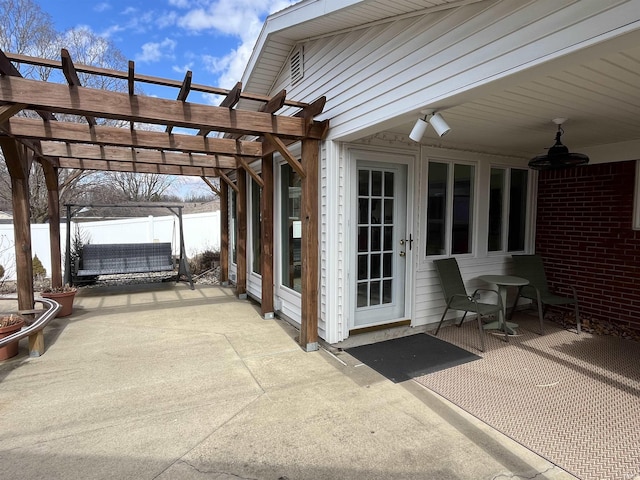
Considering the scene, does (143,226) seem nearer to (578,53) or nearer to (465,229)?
(465,229)

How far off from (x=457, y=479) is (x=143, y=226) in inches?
373

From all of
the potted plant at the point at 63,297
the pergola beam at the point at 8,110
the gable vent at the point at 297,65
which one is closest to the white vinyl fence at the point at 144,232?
the potted plant at the point at 63,297

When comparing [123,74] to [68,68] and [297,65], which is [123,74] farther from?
[297,65]

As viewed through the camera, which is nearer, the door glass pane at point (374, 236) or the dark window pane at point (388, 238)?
the door glass pane at point (374, 236)

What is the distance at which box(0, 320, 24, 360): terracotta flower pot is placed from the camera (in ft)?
10.8

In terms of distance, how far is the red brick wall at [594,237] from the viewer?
4184mm

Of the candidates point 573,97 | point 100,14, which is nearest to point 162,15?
point 100,14

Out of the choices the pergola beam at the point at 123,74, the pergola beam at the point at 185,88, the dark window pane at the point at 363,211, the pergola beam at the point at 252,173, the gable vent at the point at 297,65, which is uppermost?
the gable vent at the point at 297,65

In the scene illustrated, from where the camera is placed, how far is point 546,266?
5.10m

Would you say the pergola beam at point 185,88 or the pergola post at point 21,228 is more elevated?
the pergola beam at point 185,88

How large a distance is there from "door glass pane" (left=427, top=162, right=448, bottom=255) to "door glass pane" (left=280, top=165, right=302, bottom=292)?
1546 millimetres

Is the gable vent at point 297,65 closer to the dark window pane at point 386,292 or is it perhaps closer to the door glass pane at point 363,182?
the door glass pane at point 363,182

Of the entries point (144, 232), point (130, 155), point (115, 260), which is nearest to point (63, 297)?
point (115, 260)

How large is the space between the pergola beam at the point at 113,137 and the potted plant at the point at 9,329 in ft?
5.94
